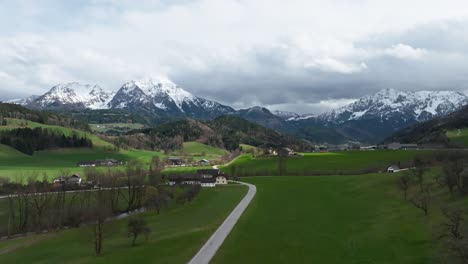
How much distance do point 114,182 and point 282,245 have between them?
281 ft

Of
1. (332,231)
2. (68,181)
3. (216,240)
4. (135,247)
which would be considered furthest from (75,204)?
(332,231)

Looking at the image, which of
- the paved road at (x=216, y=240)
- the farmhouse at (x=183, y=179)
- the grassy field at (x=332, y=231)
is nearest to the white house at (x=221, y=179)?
the farmhouse at (x=183, y=179)

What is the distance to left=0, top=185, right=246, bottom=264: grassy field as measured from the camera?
53156mm

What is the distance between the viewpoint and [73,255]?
61.5 m

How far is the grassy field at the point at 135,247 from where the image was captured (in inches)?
2093

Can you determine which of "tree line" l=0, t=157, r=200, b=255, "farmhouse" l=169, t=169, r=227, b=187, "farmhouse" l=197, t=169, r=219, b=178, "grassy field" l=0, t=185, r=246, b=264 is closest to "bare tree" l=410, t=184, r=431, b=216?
"grassy field" l=0, t=185, r=246, b=264

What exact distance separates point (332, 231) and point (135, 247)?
26.8 metres

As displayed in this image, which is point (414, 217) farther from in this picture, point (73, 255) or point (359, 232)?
point (73, 255)

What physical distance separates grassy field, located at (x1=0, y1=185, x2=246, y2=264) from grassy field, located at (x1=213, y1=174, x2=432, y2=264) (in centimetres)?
495

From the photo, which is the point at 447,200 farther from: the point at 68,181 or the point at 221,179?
the point at 68,181

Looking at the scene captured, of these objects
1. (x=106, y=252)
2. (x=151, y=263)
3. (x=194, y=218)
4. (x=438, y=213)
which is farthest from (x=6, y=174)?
(x=438, y=213)

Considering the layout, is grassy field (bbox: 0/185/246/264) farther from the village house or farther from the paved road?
the village house

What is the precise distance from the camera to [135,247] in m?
59.3

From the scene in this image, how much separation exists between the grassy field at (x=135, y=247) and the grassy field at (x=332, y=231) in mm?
4953
